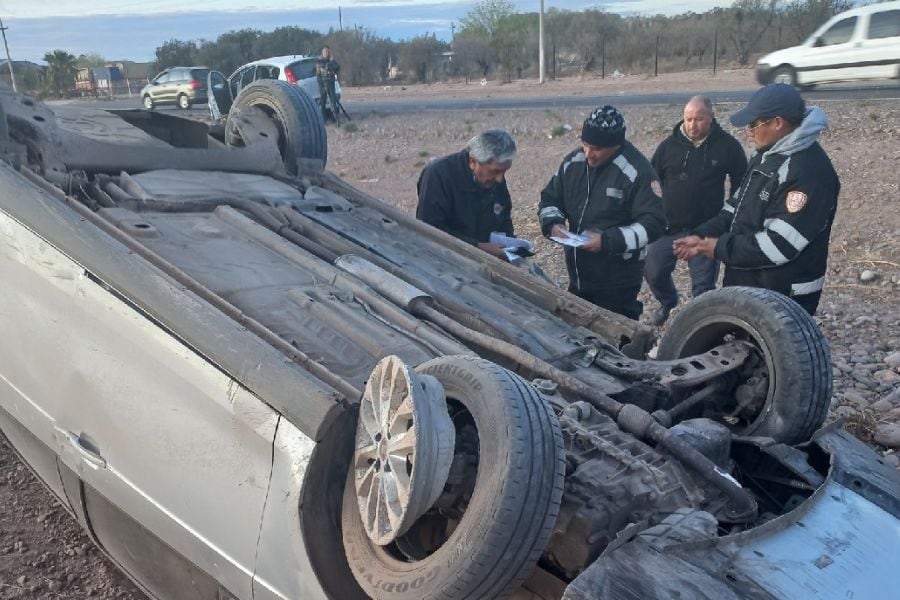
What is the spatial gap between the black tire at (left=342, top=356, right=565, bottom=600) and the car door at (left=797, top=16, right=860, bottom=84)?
16.1 meters

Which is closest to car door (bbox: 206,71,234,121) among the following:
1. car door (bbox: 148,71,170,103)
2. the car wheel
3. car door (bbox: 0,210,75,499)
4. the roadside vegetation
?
car door (bbox: 0,210,75,499)

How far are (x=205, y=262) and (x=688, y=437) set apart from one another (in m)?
1.96

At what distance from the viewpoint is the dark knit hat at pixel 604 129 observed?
15.2 feet

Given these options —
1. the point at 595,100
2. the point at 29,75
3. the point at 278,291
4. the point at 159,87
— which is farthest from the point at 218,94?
the point at 29,75

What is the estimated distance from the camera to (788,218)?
4207 mm

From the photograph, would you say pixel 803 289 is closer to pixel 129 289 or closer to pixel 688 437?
pixel 688 437

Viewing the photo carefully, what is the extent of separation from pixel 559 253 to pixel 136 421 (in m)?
6.27

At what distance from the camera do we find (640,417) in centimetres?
273

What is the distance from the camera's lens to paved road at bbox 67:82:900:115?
15688mm

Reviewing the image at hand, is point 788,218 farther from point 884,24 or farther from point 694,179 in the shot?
point 884,24

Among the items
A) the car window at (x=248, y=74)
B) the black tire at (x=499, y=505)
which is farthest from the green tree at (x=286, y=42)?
the black tire at (x=499, y=505)

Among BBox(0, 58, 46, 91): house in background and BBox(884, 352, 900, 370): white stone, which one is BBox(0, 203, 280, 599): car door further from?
BBox(0, 58, 46, 91): house in background

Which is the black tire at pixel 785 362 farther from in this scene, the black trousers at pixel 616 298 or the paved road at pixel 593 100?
the paved road at pixel 593 100

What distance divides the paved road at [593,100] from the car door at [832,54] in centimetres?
34
